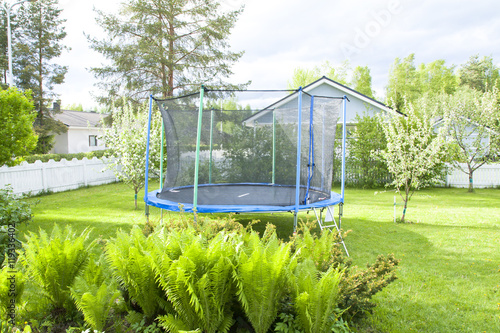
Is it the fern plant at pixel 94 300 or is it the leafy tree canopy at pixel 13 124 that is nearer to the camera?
the fern plant at pixel 94 300

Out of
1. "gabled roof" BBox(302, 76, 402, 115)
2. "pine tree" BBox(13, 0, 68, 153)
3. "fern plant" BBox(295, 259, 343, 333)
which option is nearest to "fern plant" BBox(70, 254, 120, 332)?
"fern plant" BBox(295, 259, 343, 333)

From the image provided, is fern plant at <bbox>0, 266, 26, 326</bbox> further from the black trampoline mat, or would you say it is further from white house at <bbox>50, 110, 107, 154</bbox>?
white house at <bbox>50, 110, 107, 154</bbox>

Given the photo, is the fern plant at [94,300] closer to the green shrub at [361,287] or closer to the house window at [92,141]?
the green shrub at [361,287]

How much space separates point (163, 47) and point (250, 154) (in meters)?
9.46

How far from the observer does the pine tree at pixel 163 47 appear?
43.1 feet

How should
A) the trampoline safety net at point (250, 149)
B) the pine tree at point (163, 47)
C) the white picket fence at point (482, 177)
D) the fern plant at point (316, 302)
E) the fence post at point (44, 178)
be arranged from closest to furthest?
the fern plant at point (316, 302) < the trampoline safety net at point (250, 149) < the fence post at point (44, 178) < the white picket fence at point (482, 177) < the pine tree at point (163, 47)

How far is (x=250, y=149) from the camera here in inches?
234

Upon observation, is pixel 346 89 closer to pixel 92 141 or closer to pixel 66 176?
pixel 66 176

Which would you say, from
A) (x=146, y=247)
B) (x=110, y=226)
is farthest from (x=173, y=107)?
(x=146, y=247)

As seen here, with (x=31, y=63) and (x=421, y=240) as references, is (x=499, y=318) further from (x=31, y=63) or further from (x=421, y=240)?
(x=31, y=63)

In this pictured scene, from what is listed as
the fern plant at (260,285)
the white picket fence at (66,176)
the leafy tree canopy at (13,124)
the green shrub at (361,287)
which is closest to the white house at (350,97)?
the white picket fence at (66,176)

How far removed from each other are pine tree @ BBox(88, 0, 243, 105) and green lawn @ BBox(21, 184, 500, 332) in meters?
6.14

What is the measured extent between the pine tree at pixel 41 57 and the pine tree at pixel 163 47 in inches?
140

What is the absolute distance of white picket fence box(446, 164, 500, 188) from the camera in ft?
34.7
